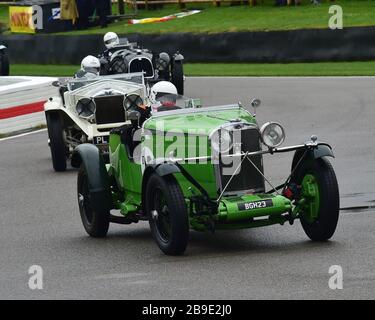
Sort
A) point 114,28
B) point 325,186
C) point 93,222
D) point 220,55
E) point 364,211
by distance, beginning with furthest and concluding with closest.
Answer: point 114,28 < point 220,55 < point 364,211 < point 93,222 < point 325,186

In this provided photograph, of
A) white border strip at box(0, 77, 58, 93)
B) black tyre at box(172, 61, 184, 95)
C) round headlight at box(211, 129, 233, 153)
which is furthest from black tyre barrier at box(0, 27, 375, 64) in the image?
round headlight at box(211, 129, 233, 153)

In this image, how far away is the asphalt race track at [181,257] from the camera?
25.6ft

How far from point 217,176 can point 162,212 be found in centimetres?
51

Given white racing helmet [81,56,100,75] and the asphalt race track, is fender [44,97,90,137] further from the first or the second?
white racing helmet [81,56,100,75]

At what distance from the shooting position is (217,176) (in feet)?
30.0

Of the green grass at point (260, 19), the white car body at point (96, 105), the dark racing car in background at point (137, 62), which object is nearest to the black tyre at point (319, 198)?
the white car body at point (96, 105)

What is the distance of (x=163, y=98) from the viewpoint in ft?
33.9

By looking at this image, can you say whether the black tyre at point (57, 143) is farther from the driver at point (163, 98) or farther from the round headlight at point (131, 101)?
the driver at point (163, 98)

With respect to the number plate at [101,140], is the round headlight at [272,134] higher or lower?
higher

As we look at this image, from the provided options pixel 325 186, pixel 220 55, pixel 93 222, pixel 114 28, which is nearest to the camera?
pixel 325 186

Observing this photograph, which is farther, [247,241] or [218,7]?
[218,7]

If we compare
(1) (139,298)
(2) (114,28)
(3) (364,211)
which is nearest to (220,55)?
(2) (114,28)

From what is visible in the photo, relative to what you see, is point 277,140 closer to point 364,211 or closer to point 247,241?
point 247,241

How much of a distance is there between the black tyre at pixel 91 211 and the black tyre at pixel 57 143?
429 centimetres
